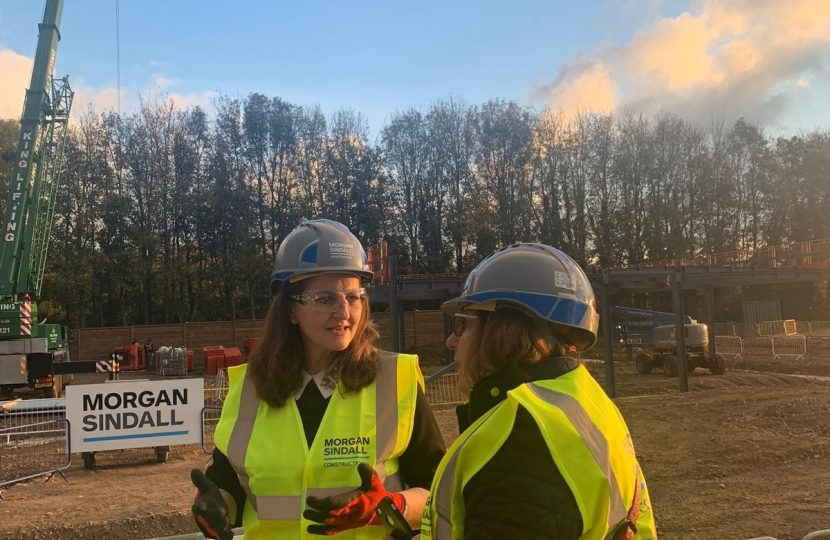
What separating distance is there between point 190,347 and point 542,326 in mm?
34404

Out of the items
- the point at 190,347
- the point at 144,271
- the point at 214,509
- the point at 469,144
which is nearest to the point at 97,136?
the point at 144,271

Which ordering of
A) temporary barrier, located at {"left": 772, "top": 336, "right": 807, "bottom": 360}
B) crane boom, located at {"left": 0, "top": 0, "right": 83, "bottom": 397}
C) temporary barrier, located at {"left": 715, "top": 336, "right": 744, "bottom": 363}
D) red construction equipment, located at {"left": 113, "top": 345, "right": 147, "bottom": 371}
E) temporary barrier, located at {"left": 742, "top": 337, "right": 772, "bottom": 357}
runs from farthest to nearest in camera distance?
red construction equipment, located at {"left": 113, "top": 345, "right": 147, "bottom": 371} < temporary barrier, located at {"left": 715, "top": 336, "right": 744, "bottom": 363} < temporary barrier, located at {"left": 742, "top": 337, "right": 772, "bottom": 357} < temporary barrier, located at {"left": 772, "top": 336, "right": 807, "bottom": 360} < crane boom, located at {"left": 0, "top": 0, "right": 83, "bottom": 397}

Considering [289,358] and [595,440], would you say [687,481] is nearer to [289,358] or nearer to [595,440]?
[289,358]

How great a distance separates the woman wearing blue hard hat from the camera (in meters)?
1.24

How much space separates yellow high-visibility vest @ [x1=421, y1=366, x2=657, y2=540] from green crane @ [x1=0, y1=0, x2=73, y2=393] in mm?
20923

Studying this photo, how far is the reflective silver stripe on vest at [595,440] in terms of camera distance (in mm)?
1298

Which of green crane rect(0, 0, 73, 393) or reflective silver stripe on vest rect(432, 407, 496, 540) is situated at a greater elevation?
green crane rect(0, 0, 73, 393)

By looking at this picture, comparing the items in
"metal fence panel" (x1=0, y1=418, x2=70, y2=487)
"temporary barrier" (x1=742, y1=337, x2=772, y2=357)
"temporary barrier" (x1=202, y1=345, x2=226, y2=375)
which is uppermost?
"temporary barrier" (x1=202, y1=345, x2=226, y2=375)

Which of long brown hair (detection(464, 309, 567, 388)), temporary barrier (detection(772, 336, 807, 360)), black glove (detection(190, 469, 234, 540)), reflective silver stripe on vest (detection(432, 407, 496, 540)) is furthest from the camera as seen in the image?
temporary barrier (detection(772, 336, 807, 360))

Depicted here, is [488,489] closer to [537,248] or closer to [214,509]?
[537,248]

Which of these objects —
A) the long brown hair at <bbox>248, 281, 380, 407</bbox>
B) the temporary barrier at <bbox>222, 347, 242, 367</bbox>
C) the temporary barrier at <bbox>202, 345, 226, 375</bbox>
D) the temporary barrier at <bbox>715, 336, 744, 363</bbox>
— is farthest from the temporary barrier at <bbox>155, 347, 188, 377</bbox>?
the long brown hair at <bbox>248, 281, 380, 407</bbox>

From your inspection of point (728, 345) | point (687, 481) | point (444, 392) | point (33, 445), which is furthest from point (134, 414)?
point (728, 345)

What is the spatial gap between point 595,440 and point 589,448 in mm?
40

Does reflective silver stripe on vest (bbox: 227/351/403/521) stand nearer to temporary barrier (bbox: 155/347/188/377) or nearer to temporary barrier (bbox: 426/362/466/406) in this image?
temporary barrier (bbox: 426/362/466/406)
